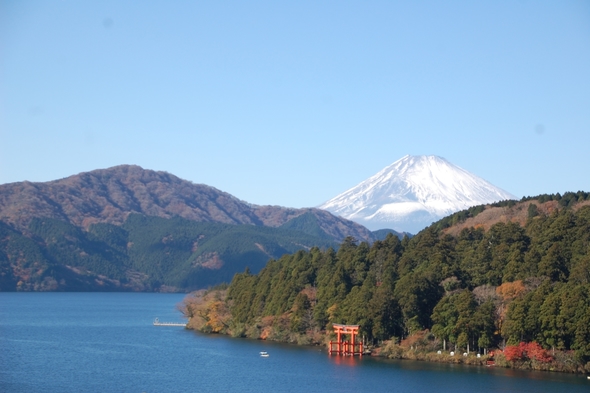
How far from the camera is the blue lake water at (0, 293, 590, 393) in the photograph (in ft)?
120

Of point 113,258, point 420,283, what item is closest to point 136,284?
point 113,258

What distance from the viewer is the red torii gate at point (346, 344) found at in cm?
4747

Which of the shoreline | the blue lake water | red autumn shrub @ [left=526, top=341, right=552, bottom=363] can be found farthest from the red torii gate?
red autumn shrub @ [left=526, top=341, right=552, bottom=363]

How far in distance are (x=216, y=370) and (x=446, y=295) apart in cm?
1390

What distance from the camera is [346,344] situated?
157 feet

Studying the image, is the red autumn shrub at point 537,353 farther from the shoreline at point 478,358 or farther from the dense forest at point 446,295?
the shoreline at point 478,358

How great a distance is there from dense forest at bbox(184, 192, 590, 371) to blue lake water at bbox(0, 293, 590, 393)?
70.5 inches

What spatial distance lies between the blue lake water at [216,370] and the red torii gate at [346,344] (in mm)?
969

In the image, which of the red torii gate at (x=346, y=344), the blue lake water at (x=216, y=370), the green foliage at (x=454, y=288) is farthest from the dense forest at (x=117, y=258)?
the red torii gate at (x=346, y=344)

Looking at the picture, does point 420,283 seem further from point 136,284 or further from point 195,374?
point 136,284

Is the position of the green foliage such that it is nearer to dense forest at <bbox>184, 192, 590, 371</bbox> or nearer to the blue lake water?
dense forest at <bbox>184, 192, 590, 371</bbox>

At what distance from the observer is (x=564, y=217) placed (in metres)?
50.4

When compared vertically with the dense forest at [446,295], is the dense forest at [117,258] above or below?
above

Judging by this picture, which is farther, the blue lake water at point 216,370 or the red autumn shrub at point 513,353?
the red autumn shrub at point 513,353
